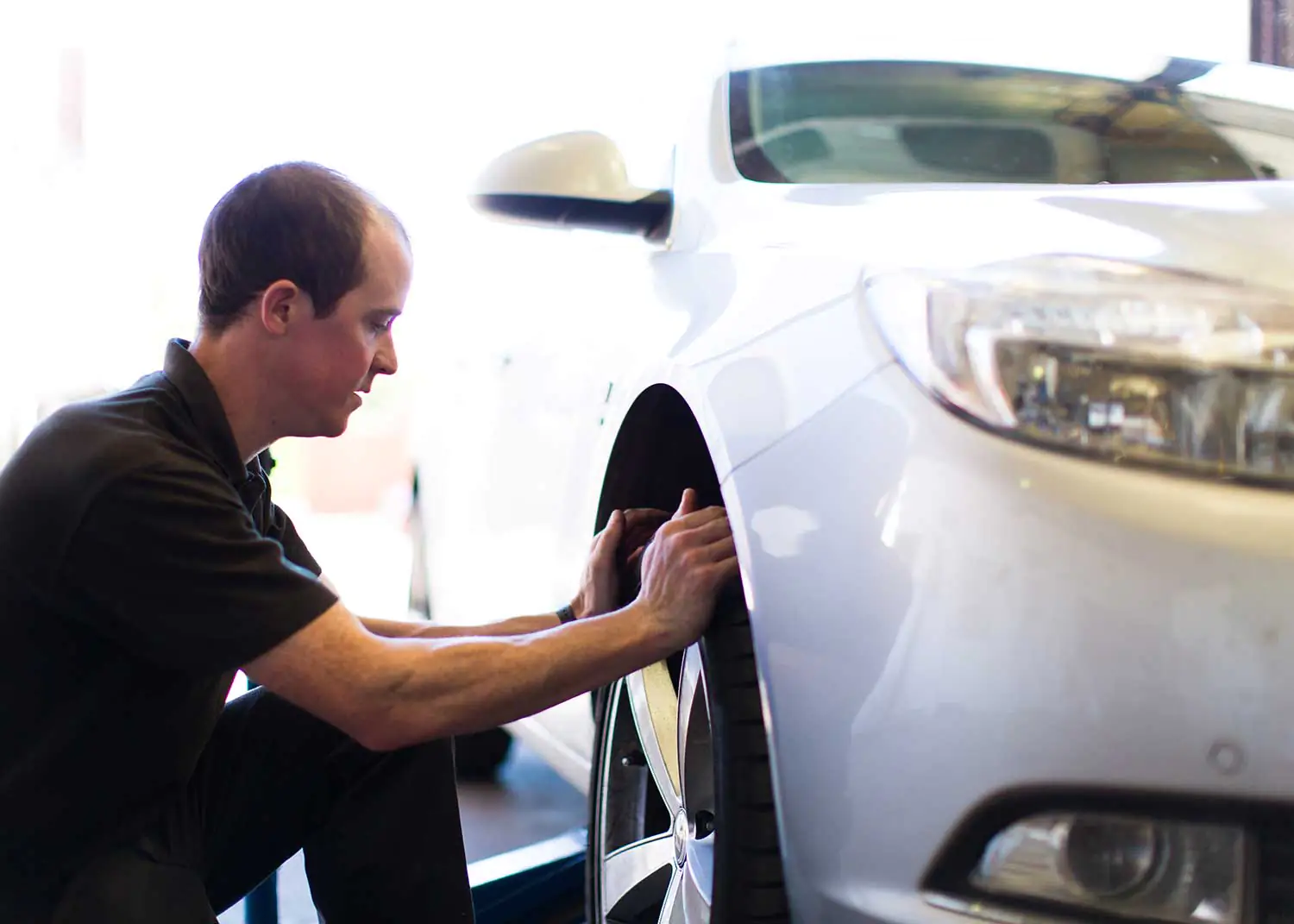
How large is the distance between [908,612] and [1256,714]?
213 mm

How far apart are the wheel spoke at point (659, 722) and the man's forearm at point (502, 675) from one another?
0.18m

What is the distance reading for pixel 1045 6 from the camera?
3.89 metres

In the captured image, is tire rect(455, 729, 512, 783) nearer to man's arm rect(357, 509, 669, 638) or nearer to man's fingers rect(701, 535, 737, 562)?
man's arm rect(357, 509, 669, 638)

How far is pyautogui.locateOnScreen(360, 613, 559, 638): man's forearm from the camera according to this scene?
4.59 ft

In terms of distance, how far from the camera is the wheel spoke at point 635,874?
1229 millimetres

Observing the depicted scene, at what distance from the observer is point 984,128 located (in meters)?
1.49

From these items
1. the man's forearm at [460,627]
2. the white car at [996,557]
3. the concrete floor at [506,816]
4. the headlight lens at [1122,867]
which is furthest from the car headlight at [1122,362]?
the concrete floor at [506,816]

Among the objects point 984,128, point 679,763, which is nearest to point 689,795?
point 679,763

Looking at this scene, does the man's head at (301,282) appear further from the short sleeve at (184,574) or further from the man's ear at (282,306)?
the short sleeve at (184,574)

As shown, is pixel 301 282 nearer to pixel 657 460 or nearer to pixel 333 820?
pixel 657 460

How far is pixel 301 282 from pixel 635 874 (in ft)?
2.36

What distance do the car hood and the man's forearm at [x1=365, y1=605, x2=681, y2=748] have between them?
381 mm

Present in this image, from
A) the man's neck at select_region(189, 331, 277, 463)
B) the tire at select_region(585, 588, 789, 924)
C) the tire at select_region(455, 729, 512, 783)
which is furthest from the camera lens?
the tire at select_region(455, 729, 512, 783)

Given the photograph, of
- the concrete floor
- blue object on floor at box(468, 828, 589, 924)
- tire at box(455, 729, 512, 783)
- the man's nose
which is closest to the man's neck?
the man's nose
